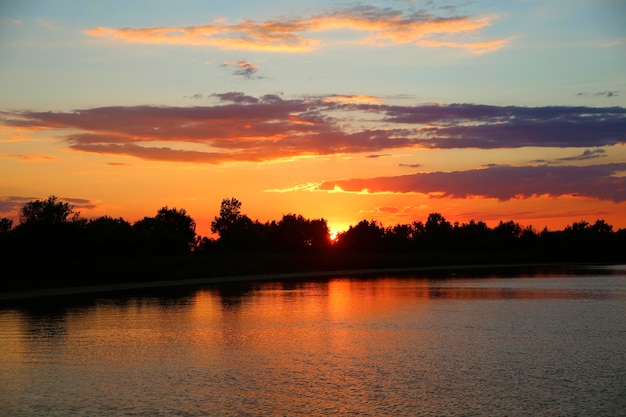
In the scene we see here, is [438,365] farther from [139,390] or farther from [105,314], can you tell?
[105,314]

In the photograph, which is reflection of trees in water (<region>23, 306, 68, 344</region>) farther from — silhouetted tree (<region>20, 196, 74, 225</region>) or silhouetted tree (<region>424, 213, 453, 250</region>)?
silhouetted tree (<region>424, 213, 453, 250</region>)

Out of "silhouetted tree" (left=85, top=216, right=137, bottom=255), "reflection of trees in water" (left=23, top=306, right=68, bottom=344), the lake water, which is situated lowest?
the lake water

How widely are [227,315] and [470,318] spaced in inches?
372

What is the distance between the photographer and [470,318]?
2620 cm

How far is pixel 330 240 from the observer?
557 ft

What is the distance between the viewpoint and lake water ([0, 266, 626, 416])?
39.8 feet

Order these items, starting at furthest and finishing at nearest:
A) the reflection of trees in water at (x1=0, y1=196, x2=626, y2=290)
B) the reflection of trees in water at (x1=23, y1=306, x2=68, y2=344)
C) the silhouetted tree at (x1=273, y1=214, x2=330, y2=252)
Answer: the silhouetted tree at (x1=273, y1=214, x2=330, y2=252) → the reflection of trees in water at (x1=0, y1=196, x2=626, y2=290) → the reflection of trees in water at (x1=23, y1=306, x2=68, y2=344)

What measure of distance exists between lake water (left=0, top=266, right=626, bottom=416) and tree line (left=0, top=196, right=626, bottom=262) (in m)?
78.2

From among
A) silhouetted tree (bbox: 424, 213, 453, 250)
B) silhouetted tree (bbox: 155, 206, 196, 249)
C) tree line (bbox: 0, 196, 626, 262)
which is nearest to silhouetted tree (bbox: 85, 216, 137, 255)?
tree line (bbox: 0, 196, 626, 262)

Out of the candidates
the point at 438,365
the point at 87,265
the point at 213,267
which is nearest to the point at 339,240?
the point at 213,267

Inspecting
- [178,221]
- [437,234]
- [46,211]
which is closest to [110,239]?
[46,211]

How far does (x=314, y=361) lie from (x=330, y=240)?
15344 centimetres

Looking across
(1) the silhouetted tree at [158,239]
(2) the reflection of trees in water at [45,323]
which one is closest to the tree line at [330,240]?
(1) the silhouetted tree at [158,239]

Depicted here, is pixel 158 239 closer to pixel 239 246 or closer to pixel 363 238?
pixel 239 246
